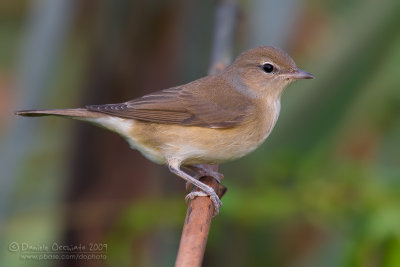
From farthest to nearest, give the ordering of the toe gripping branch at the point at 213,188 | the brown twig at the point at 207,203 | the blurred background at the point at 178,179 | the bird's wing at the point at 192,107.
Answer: the bird's wing at the point at 192,107, the blurred background at the point at 178,179, the toe gripping branch at the point at 213,188, the brown twig at the point at 207,203

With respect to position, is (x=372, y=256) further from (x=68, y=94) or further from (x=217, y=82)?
(x=68, y=94)

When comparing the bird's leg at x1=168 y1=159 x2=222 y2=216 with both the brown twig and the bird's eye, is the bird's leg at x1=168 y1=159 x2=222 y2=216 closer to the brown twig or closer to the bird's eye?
the brown twig

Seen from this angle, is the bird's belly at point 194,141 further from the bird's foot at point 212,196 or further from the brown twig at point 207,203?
the bird's foot at point 212,196

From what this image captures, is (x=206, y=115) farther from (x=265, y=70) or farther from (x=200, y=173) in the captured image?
(x=265, y=70)

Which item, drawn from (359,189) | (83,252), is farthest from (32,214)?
(359,189)

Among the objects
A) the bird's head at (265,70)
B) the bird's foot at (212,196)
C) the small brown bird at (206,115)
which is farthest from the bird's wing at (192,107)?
the bird's foot at (212,196)

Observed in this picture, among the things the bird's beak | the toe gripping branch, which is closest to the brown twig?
the toe gripping branch
